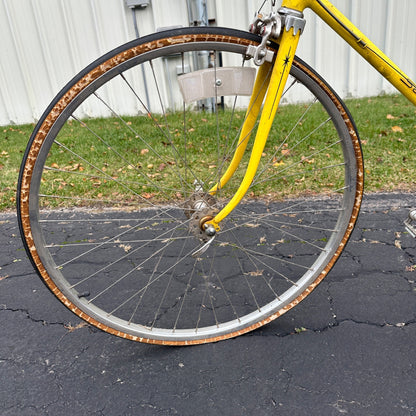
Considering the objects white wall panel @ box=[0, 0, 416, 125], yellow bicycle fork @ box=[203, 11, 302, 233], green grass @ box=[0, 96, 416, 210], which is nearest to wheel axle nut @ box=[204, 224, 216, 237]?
yellow bicycle fork @ box=[203, 11, 302, 233]

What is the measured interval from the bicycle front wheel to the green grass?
3cm

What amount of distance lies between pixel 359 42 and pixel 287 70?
12.1 inches

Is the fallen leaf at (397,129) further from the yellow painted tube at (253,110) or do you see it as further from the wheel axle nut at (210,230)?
the wheel axle nut at (210,230)

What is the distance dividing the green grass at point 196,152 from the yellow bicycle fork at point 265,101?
102 centimetres

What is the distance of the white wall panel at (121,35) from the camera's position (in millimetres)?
5109

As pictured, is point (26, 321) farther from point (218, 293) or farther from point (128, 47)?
point (128, 47)

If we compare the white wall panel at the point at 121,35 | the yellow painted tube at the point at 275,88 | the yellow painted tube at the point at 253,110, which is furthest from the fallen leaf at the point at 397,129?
the yellow painted tube at the point at 275,88

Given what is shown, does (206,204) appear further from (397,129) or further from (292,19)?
(397,129)

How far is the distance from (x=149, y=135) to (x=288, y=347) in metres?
3.30

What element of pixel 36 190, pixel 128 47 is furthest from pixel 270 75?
pixel 36 190

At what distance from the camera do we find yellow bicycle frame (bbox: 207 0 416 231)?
129cm

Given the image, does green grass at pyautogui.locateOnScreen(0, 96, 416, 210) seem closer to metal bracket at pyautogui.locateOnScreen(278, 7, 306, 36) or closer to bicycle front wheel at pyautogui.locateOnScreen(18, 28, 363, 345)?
bicycle front wheel at pyautogui.locateOnScreen(18, 28, 363, 345)

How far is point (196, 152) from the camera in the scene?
3.91m

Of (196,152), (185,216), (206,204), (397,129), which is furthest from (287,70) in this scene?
(397,129)
